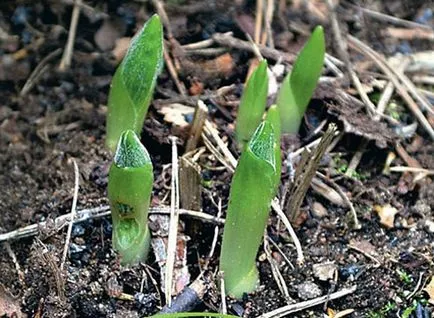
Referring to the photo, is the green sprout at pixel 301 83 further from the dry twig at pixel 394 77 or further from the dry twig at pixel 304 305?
the dry twig at pixel 304 305

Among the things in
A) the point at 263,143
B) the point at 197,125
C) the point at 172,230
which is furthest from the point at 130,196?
the point at 197,125

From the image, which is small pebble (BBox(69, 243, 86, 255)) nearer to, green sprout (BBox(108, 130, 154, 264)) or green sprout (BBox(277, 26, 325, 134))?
green sprout (BBox(108, 130, 154, 264))

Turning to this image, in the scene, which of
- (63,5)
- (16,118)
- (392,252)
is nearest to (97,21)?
(63,5)

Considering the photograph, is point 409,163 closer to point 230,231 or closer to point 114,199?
point 230,231

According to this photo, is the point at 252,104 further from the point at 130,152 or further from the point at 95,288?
the point at 95,288

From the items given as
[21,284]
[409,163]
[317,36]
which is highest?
[317,36]

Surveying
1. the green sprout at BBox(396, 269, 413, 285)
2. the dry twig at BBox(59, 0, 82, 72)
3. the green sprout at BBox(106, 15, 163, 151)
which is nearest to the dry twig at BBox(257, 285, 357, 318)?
the green sprout at BBox(396, 269, 413, 285)
